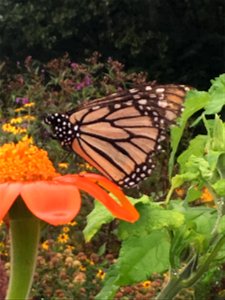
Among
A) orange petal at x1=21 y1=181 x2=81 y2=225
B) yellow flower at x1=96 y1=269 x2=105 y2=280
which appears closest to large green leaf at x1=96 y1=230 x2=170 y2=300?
orange petal at x1=21 y1=181 x2=81 y2=225

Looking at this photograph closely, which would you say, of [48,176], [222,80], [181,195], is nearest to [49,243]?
[181,195]

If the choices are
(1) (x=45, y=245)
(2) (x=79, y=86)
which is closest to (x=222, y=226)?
(1) (x=45, y=245)

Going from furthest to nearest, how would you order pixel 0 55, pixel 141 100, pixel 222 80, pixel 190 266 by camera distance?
pixel 0 55, pixel 141 100, pixel 222 80, pixel 190 266

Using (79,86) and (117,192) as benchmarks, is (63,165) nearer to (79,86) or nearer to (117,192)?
(79,86)

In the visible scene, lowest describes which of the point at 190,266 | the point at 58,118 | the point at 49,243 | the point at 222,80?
the point at 49,243

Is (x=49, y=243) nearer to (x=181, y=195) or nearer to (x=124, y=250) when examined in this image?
(x=181, y=195)

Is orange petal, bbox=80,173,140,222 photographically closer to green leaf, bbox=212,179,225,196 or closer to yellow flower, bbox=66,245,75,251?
green leaf, bbox=212,179,225,196
